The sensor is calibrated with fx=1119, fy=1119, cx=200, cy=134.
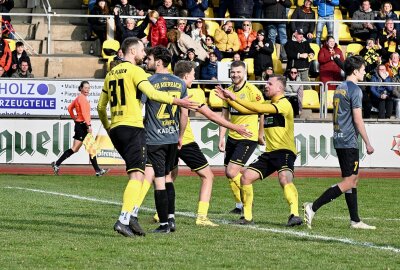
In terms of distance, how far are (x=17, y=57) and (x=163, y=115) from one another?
15.9 metres

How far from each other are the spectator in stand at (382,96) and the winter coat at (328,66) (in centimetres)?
103

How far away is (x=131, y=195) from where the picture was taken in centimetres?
1228

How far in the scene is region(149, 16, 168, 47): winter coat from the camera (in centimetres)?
2978

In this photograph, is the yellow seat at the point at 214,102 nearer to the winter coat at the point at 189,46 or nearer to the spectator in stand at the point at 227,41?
the winter coat at the point at 189,46

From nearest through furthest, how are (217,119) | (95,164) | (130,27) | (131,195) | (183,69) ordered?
(131,195), (217,119), (183,69), (95,164), (130,27)

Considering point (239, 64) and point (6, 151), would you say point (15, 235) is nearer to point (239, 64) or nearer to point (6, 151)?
point (239, 64)

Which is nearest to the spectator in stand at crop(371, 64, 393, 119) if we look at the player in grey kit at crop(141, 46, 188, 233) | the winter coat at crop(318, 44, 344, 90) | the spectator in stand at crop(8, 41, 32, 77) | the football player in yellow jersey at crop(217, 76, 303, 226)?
the winter coat at crop(318, 44, 344, 90)

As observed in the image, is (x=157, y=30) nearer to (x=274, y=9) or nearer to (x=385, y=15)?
(x=274, y=9)

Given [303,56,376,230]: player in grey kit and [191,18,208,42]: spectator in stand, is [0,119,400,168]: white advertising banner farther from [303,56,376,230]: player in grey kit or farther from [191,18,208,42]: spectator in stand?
[303,56,376,230]: player in grey kit

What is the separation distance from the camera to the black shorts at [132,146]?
12.4 meters

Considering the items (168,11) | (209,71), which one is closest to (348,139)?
(209,71)

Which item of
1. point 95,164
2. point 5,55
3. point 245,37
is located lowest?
point 95,164

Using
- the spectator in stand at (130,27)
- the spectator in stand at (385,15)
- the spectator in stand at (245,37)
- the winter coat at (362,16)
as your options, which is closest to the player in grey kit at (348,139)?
the spectator in stand at (130,27)

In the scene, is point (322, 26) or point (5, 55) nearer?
point (5, 55)
